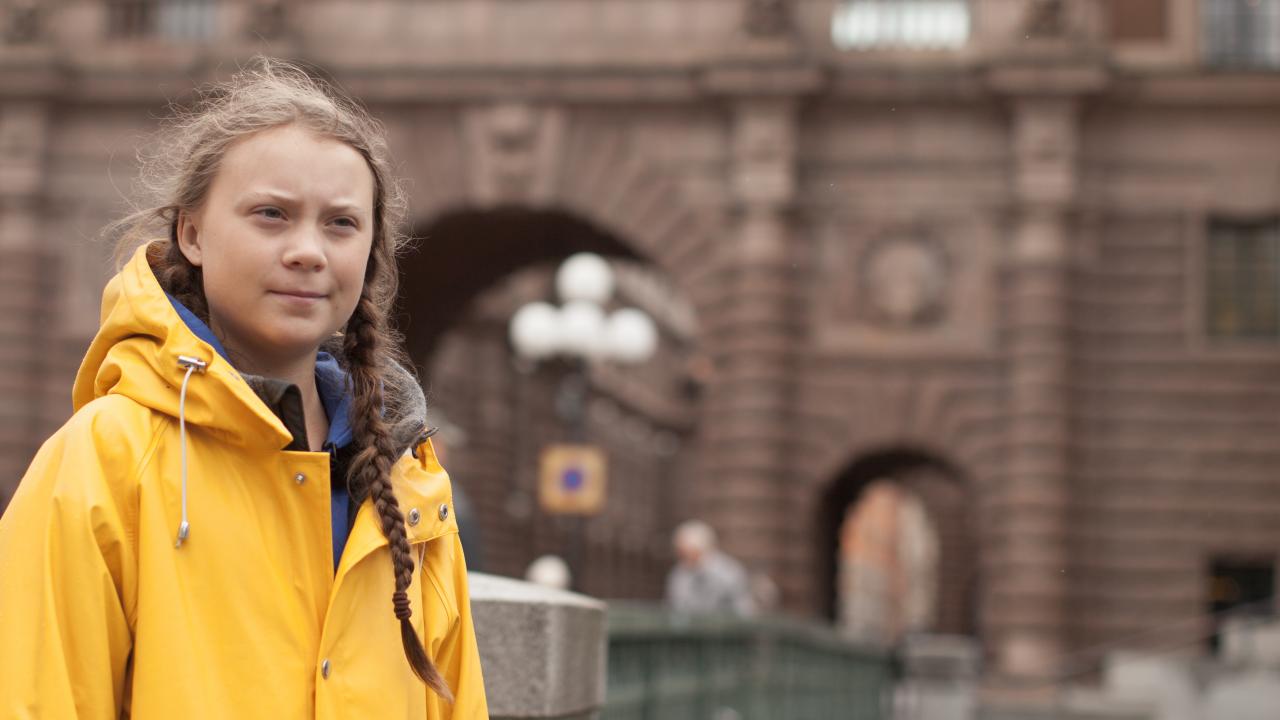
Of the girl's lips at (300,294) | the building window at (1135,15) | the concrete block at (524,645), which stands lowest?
the concrete block at (524,645)


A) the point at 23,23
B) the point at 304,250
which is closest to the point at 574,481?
the point at 23,23

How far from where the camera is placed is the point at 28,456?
2862cm

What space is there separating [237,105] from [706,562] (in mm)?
14296

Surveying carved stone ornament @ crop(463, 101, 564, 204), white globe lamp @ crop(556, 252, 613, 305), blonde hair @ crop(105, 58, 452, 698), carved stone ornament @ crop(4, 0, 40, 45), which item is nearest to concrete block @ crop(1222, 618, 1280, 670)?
white globe lamp @ crop(556, 252, 613, 305)

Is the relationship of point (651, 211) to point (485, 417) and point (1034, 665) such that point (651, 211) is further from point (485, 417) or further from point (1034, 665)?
point (485, 417)

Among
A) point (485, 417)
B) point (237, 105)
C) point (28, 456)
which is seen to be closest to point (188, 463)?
point (237, 105)

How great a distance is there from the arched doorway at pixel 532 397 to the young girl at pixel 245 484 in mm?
1336

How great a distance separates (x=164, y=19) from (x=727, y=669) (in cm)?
2114

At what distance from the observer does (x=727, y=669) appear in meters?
11.9

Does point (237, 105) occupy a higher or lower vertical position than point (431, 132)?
lower

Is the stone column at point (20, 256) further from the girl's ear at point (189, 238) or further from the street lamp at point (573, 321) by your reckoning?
the girl's ear at point (189, 238)

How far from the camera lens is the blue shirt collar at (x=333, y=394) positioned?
10.6 feet

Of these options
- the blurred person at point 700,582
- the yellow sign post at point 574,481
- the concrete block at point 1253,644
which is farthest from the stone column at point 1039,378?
the blurred person at point 700,582

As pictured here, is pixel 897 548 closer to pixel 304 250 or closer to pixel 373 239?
pixel 373 239
